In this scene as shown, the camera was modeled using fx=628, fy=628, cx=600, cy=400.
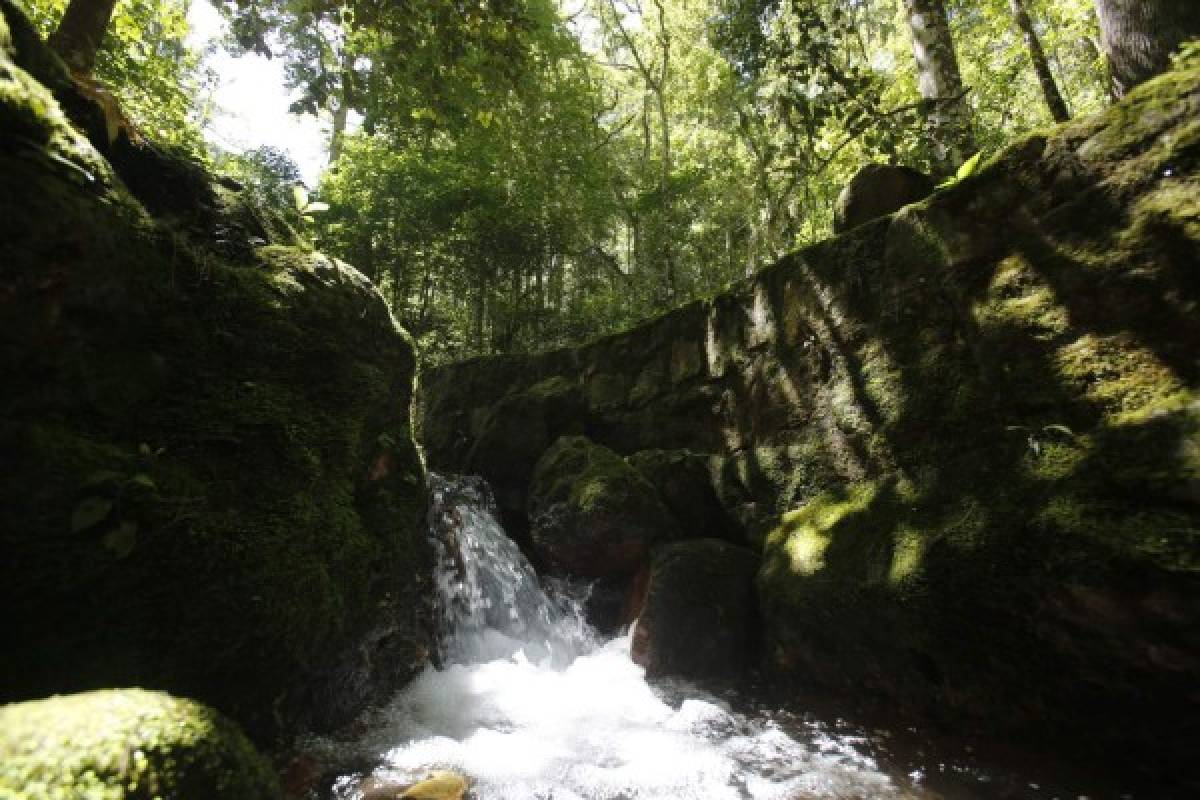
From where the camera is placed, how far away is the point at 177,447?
3336 millimetres

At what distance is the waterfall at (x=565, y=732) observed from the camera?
11.7 feet

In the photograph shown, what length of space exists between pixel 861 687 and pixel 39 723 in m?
4.30

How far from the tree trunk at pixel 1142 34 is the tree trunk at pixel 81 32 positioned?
728cm

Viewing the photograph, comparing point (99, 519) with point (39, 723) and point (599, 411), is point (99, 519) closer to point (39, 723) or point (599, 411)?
Answer: point (39, 723)

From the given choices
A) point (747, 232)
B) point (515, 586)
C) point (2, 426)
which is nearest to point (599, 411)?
point (515, 586)

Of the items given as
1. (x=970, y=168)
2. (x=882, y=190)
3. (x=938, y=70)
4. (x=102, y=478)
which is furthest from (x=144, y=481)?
(x=938, y=70)

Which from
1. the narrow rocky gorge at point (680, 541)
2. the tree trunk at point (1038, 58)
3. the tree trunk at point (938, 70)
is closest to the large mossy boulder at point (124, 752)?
the narrow rocky gorge at point (680, 541)

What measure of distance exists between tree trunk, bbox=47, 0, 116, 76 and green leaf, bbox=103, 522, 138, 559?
11.3 ft

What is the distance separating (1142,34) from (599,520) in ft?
19.5

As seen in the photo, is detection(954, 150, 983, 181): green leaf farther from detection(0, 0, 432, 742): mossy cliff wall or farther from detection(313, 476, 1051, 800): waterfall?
detection(0, 0, 432, 742): mossy cliff wall

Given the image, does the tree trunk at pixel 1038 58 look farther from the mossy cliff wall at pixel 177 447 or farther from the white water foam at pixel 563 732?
the mossy cliff wall at pixel 177 447

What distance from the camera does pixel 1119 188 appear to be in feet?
13.0

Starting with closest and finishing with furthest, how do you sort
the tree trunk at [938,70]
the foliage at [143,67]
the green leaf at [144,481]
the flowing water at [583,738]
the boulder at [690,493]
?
the green leaf at [144,481] → the flowing water at [583,738] → the tree trunk at [938,70] → the boulder at [690,493] → the foliage at [143,67]

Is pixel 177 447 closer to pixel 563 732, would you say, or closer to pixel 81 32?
pixel 563 732
